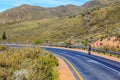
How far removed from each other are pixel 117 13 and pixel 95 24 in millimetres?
9341

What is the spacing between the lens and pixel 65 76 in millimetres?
19672

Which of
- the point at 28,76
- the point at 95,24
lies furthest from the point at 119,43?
the point at 95,24

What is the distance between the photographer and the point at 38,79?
13242 mm

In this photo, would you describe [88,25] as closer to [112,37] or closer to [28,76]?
[112,37]

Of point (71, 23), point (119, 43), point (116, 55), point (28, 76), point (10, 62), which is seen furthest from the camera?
point (71, 23)

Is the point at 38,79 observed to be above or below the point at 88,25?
below

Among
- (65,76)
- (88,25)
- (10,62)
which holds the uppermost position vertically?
(88,25)

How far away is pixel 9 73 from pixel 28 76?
1192mm

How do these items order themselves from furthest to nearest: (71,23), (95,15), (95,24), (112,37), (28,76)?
(71,23) < (95,15) < (95,24) < (112,37) < (28,76)

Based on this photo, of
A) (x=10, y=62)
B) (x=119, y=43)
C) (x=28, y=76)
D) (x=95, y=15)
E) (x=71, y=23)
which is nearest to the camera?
(x=28, y=76)

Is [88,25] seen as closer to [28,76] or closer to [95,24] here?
[95,24]

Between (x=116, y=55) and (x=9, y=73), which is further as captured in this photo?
(x=116, y=55)

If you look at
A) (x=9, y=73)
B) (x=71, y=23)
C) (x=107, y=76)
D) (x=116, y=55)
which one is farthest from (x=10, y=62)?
(x=71, y=23)

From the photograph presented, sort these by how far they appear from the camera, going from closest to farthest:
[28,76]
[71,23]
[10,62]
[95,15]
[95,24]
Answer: [28,76]
[10,62]
[95,24]
[95,15]
[71,23]
